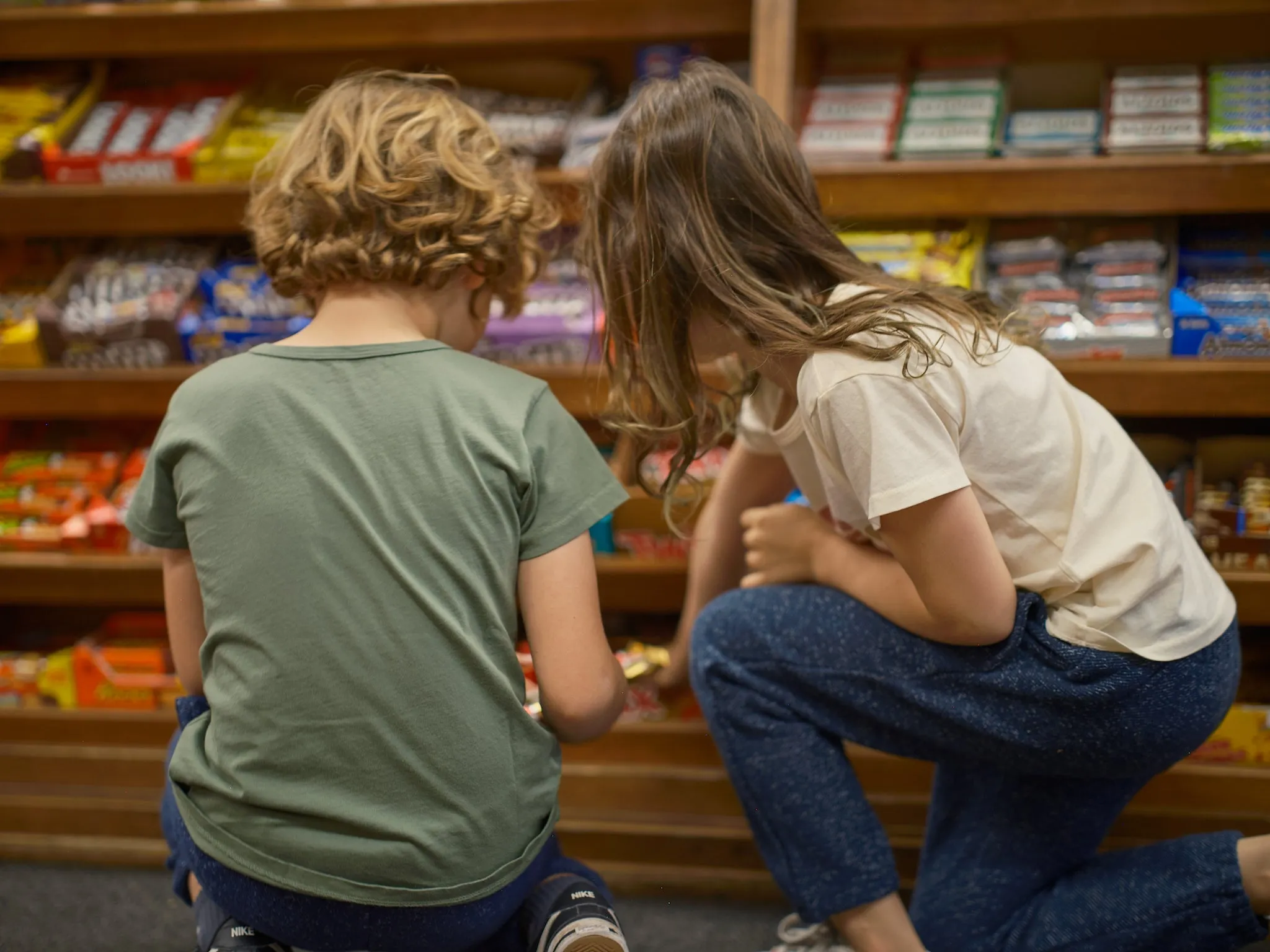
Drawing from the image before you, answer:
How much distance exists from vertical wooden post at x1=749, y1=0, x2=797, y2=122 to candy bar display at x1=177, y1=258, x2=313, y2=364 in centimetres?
85

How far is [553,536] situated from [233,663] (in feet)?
1.08

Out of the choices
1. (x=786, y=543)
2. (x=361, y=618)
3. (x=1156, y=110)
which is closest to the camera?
(x=361, y=618)

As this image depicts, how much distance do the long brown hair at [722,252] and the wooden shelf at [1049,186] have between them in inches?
20.6

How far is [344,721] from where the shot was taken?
1.06 metres

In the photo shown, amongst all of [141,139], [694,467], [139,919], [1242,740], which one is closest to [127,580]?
[139,919]

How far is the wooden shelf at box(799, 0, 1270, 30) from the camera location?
5.61 ft

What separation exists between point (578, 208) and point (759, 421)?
0.58 metres

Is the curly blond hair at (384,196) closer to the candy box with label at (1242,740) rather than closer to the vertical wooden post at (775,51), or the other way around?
the vertical wooden post at (775,51)

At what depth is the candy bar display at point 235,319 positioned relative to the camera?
198cm

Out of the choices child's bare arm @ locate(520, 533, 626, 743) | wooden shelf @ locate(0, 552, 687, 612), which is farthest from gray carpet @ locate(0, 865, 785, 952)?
child's bare arm @ locate(520, 533, 626, 743)

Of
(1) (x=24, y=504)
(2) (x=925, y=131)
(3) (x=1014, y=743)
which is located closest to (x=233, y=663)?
(3) (x=1014, y=743)

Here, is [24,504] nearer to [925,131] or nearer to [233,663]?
[233,663]

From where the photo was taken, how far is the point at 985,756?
1327 millimetres

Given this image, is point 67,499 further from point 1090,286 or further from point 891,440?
point 1090,286
